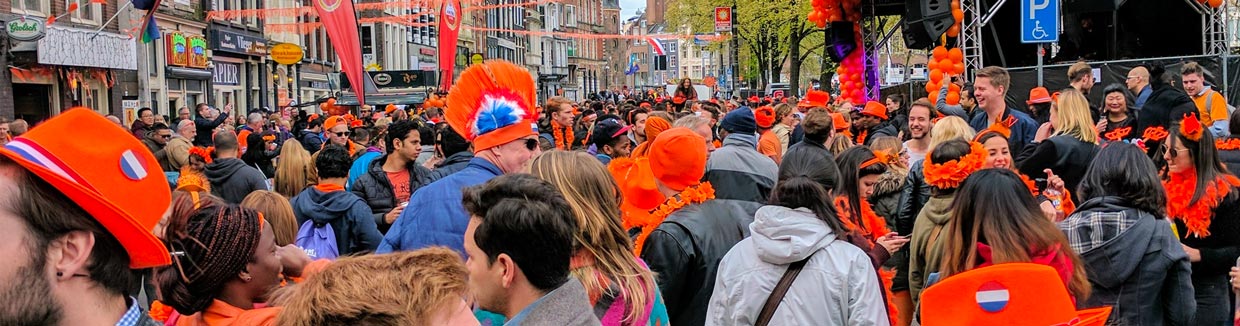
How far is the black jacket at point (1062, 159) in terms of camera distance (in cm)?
685

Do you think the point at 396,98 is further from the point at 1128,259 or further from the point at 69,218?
the point at 69,218

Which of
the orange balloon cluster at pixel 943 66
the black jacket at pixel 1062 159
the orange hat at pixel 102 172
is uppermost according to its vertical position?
the orange balloon cluster at pixel 943 66

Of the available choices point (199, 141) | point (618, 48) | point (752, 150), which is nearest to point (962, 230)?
point (752, 150)

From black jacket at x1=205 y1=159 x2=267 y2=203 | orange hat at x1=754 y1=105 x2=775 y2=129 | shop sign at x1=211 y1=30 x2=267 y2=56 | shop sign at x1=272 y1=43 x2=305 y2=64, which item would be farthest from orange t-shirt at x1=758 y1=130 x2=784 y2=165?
shop sign at x1=211 y1=30 x2=267 y2=56

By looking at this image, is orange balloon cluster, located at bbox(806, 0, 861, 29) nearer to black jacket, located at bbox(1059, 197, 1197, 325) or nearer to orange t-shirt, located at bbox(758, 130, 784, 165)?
orange t-shirt, located at bbox(758, 130, 784, 165)

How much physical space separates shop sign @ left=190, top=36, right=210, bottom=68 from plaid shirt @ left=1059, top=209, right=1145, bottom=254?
2874 centimetres

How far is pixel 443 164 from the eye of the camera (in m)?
6.82

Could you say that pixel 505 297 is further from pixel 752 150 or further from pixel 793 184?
pixel 752 150

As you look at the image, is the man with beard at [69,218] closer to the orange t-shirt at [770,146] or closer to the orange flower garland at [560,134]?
the orange t-shirt at [770,146]

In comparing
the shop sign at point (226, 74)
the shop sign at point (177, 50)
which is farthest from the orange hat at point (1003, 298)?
the shop sign at point (226, 74)

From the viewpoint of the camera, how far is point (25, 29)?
20234 millimetres

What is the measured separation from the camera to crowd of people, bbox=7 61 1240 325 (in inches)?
80.4

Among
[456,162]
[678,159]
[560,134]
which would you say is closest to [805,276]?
[678,159]

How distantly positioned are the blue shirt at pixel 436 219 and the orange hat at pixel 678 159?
0.82 meters
